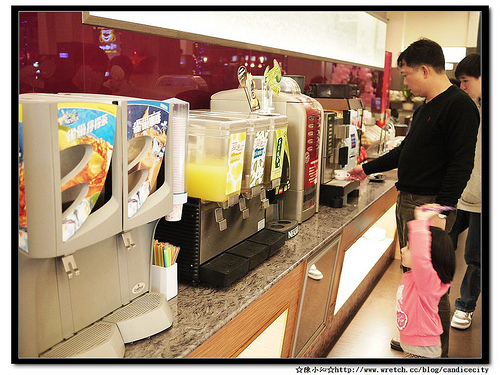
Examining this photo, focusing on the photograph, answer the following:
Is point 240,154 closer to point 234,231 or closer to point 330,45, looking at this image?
point 234,231

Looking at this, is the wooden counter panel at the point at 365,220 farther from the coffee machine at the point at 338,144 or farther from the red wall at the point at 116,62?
the red wall at the point at 116,62

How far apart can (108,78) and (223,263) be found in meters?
0.96

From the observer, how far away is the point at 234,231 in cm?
218

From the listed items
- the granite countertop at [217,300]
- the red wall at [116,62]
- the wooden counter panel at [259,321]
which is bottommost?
the wooden counter panel at [259,321]

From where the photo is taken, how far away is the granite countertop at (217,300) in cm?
148

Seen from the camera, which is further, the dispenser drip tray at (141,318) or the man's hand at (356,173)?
the man's hand at (356,173)

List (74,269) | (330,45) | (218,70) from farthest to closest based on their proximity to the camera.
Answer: (330,45), (218,70), (74,269)

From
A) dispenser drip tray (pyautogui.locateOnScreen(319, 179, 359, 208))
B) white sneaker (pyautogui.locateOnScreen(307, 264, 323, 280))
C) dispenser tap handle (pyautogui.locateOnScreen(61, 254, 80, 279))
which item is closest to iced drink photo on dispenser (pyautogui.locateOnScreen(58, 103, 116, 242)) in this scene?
dispenser tap handle (pyautogui.locateOnScreen(61, 254, 80, 279))

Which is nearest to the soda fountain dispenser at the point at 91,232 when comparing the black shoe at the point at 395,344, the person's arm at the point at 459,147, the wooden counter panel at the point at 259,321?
the wooden counter panel at the point at 259,321

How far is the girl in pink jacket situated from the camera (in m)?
2.07

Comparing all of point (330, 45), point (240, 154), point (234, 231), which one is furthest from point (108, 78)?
point (330, 45)

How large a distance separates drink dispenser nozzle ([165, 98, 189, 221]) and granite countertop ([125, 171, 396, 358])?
1.12 feet

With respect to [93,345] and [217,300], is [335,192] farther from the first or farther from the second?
[93,345]

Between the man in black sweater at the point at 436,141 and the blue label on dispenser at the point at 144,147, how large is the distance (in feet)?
5.52
